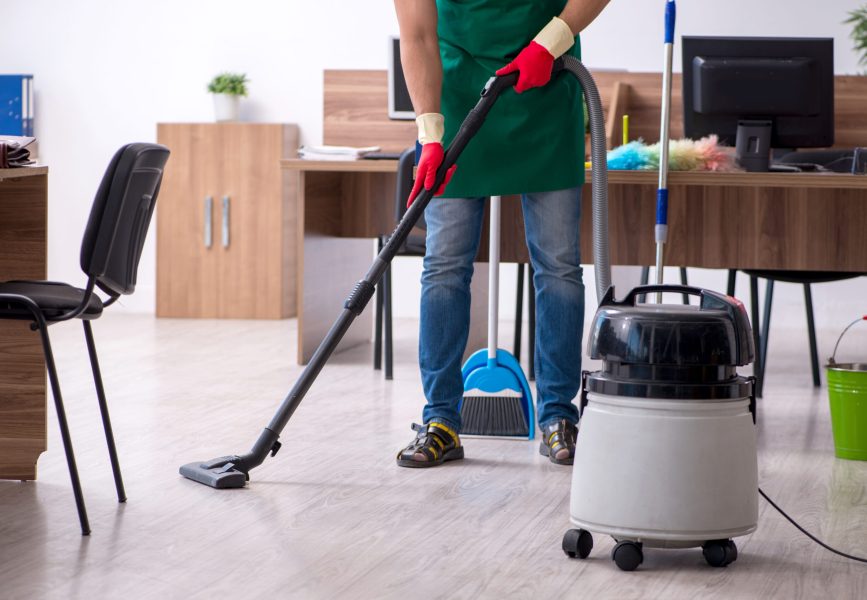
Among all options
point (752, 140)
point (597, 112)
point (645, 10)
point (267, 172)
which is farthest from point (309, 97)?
point (597, 112)

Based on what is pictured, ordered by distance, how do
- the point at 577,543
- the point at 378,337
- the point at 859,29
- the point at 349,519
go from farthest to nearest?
the point at 859,29 < the point at 378,337 < the point at 349,519 < the point at 577,543

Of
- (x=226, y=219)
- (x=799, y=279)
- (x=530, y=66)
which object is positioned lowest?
(x=799, y=279)

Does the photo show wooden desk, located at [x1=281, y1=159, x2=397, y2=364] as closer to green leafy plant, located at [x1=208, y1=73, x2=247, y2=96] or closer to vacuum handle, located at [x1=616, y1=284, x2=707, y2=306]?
green leafy plant, located at [x1=208, y1=73, x2=247, y2=96]

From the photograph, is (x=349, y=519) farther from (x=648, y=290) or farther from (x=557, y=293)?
(x=557, y=293)

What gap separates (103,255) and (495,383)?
3.89 feet

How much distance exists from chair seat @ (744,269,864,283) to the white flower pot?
112 inches

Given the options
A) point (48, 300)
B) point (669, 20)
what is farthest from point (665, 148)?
point (48, 300)

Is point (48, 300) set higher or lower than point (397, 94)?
lower

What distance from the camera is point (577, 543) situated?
1.79 metres

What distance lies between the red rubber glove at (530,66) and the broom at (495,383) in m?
0.53

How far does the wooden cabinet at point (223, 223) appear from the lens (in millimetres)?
5328

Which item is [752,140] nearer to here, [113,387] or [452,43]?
[452,43]

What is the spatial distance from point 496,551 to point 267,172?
3.71m

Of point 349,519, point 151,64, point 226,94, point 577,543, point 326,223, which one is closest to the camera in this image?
point 577,543
